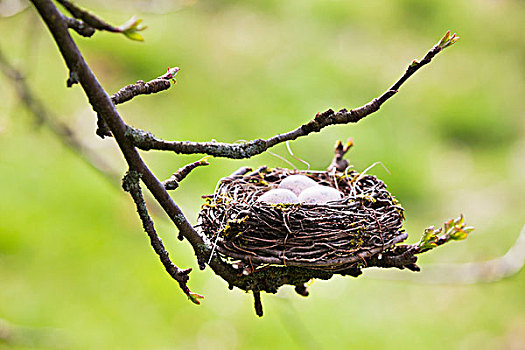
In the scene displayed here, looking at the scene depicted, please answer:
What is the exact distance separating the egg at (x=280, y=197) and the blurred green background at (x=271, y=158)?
0.88m

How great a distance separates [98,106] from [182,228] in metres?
0.16

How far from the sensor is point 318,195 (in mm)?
829

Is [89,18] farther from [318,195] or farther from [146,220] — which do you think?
[318,195]

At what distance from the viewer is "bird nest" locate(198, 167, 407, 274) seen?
648 mm

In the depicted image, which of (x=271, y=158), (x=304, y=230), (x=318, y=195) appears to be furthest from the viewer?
(x=271, y=158)

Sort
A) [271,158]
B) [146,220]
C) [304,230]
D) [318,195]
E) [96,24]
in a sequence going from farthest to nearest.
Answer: [271,158], [318,195], [304,230], [146,220], [96,24]

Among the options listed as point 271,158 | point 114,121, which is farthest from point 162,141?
point 271,158

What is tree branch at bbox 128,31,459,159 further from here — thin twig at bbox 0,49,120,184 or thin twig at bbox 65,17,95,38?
thin twig at bbox 0,49,120,184

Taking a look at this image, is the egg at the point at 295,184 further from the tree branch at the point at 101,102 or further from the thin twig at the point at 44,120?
the thin twig at the point at 44,120

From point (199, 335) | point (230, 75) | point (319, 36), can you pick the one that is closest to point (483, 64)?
point (319, 36)

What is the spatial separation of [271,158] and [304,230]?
64.7 inches

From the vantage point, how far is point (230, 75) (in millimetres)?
2631

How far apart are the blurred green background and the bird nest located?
0.95 m

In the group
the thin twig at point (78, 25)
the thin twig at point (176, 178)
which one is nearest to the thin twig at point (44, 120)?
the thin twig at point (176, 178)
